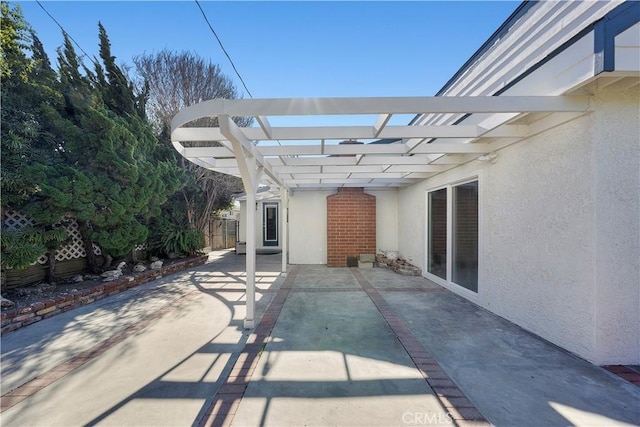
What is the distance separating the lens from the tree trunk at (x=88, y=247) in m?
6.39

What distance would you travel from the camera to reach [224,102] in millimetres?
3059

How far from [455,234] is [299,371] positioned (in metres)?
4.89

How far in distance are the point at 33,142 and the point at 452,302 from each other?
31.5 feet

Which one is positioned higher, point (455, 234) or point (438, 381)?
point (455, 234)

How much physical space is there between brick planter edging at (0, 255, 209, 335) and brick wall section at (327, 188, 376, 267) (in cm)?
589

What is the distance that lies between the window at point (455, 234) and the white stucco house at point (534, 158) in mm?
40

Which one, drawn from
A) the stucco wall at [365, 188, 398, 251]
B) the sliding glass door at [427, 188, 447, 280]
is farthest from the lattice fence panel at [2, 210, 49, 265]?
the stucco wall at [365, 188, 398, 251]

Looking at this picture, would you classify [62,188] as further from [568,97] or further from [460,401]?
[568,97]

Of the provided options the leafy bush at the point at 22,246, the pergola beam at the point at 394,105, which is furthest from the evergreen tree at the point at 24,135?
the pergola beam at the point at 394,105

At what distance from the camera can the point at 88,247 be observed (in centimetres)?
673

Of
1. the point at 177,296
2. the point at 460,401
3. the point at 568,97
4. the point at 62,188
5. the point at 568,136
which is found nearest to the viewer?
the point at 460,401

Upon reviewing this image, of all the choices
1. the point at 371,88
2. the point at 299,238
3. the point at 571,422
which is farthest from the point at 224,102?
the point at 299,238

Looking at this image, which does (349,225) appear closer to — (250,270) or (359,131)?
(250,270)
